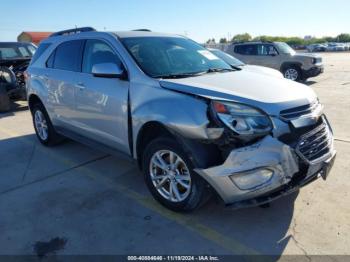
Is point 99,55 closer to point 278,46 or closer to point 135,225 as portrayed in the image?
point 135,225

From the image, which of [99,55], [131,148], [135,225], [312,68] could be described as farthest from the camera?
[312,68]

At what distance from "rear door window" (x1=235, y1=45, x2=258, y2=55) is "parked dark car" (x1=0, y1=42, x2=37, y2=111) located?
8467mm

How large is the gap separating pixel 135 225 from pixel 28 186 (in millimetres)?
1877

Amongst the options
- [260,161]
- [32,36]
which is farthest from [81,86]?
[32,36]

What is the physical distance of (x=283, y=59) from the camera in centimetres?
1419

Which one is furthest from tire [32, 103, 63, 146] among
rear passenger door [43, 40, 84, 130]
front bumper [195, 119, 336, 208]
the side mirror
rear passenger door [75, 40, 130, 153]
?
front bumper [195, 119, 336, 208]

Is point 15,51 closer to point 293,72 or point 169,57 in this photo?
point 169,57

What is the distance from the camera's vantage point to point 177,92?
3410 mm

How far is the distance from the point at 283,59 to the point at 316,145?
38.6ft

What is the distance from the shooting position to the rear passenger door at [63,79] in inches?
194

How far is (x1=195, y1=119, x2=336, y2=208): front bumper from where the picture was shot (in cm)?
297

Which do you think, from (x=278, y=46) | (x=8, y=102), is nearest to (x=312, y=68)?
(x=278, y=46)

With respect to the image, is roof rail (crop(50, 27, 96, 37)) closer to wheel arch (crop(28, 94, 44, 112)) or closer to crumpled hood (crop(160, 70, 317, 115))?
wheel arch (crop(28, 94, 44, 112))

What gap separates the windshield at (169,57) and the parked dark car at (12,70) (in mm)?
6775
